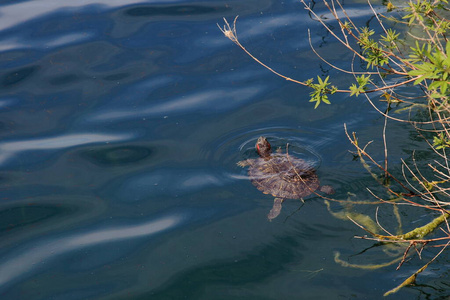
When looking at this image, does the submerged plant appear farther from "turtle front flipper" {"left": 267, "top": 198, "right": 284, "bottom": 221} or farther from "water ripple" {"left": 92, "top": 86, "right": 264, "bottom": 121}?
"water ripple" {"left": 92, "top": 86, "right": 264, "bottom": 121}

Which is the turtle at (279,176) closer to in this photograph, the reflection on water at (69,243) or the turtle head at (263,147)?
the turtle head at (263,147)

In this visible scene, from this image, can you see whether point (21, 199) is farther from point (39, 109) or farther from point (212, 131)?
point (212, 131)

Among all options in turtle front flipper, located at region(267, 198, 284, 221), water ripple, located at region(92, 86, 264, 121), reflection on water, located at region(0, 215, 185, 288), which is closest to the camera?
reflection on water, located at region(0, 215, 185, 288)

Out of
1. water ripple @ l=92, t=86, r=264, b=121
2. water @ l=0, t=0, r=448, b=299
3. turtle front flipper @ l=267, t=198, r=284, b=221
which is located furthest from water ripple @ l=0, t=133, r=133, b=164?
turtle front flipper @ l=267, t=198, r=284, b=221

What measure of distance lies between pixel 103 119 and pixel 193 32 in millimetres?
2426

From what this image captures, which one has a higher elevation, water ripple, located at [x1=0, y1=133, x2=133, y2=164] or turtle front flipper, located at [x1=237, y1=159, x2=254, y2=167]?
water ripple, located at [x1=0, y1=133, x2=133, y2=164]

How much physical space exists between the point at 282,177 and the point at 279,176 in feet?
0.13

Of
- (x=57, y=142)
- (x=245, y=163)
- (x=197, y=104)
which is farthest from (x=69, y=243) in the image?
(x=197, y=104)

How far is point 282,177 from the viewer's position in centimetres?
550

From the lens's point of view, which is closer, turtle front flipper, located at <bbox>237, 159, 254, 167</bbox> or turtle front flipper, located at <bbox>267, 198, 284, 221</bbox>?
turtle front flipper, located at <bbox>267, 198, 284, 221</bbox>

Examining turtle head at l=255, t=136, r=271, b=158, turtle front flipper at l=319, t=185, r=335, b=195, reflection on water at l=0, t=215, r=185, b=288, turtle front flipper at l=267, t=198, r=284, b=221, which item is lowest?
reflection on water at l=0, t=215, r=185, b=288

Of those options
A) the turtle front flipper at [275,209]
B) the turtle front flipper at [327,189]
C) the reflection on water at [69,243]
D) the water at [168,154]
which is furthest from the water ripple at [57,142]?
the turtle front flipper at [327,189]

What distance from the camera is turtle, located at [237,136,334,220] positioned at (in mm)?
5219

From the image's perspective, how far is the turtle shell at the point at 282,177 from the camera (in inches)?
207
